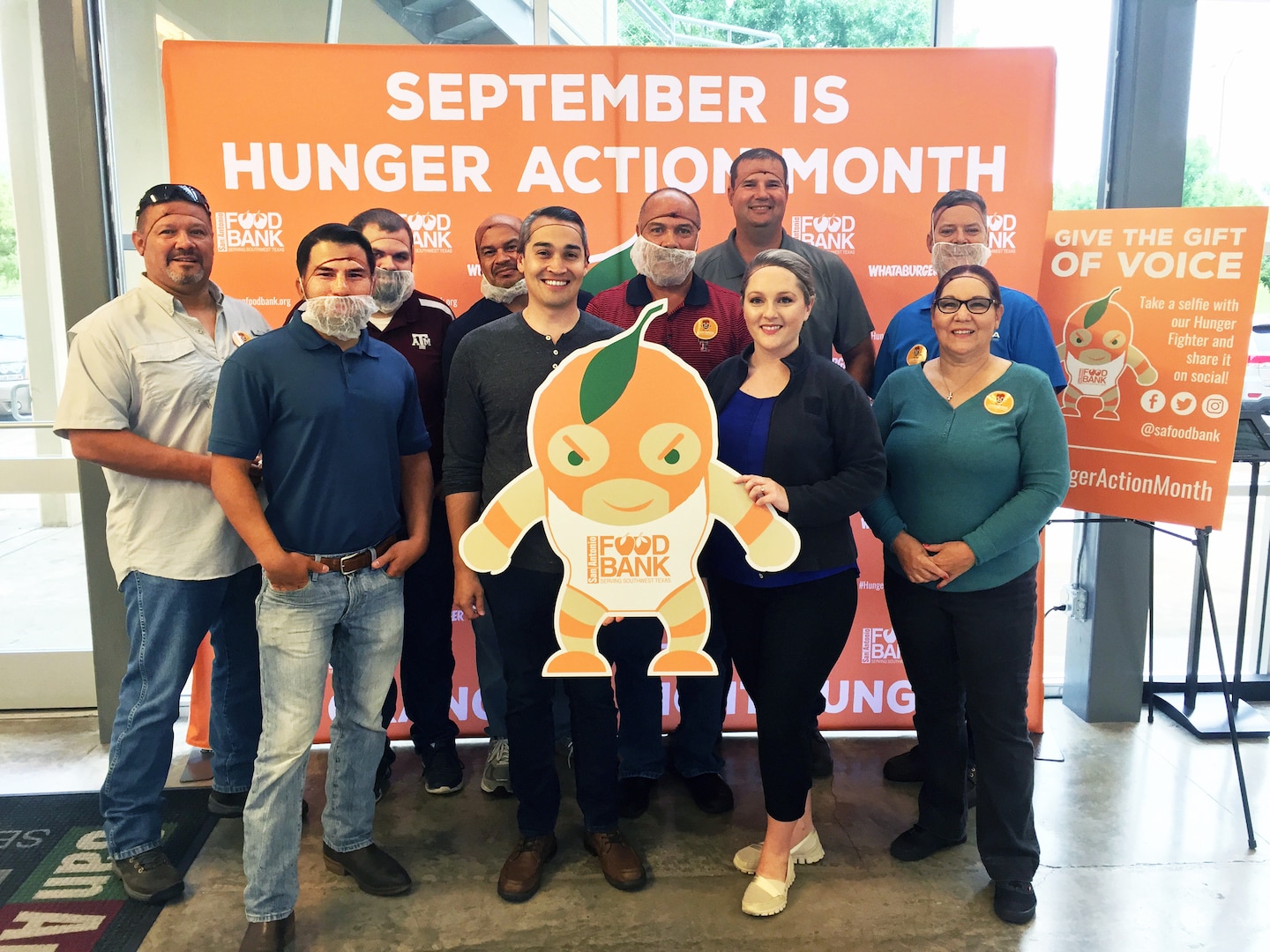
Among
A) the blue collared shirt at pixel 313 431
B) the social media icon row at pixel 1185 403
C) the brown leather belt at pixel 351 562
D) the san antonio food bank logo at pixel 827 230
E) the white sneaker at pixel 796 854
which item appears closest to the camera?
the blue collared shirt at pixel 313 431

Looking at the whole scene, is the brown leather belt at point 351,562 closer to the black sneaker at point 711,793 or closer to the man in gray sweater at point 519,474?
the man in gray sweater at point 519,474

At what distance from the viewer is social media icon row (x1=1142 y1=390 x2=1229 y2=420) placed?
9.05ft

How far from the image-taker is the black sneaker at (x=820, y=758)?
3045mm

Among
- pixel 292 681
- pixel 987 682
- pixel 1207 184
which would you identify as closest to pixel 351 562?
pixel 292 681

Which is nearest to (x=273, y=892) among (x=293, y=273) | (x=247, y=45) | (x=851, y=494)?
(x=851, y=494)

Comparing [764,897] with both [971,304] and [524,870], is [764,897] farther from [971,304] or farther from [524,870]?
[971,304]

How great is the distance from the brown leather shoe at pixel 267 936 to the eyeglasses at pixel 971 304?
7.48 ft

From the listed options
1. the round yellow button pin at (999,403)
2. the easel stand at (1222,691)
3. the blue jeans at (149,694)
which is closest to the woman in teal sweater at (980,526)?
the round yellow button pin at (999,403)

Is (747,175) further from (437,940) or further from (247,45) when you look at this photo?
(437,940)

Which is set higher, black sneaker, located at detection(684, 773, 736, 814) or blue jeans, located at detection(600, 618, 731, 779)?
blue jeans, located at detection(600, 618, 731, 779)

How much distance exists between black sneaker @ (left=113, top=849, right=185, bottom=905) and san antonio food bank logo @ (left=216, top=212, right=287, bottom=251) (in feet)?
6.42

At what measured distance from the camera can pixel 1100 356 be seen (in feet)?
9.52

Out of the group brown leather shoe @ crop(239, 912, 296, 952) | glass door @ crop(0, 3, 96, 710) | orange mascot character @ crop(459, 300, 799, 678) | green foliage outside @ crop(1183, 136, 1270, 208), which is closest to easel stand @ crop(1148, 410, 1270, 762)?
green foliage outside @ crop(1183, 136, 1270, 208)

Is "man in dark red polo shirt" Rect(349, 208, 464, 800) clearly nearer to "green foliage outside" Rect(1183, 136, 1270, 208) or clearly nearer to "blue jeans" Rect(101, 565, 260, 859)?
"blue jeans" Rect(101, 565, 260, 859)
